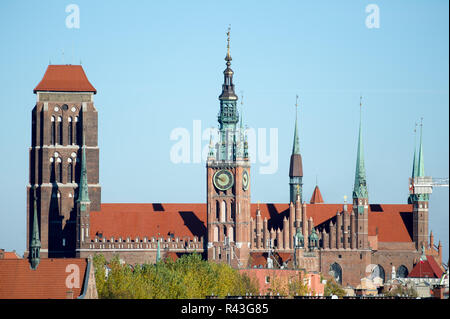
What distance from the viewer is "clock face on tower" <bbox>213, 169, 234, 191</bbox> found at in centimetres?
18838

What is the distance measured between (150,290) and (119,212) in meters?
75.1

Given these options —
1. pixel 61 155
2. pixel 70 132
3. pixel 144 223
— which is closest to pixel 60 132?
pixel 70 132

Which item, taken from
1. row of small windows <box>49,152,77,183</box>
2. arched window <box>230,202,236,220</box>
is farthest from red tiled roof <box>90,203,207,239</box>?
arched window <box>230,202,236,220</box>

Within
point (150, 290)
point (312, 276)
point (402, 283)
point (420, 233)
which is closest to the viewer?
point (150, 290)

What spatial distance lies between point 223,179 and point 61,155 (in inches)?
803

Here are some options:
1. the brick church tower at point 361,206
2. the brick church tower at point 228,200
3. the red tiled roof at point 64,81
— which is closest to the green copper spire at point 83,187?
the red tiled roof at point 64,81

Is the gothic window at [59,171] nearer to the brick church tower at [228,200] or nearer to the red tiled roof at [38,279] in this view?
the brick church tower at [228,200]

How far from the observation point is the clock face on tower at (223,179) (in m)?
188

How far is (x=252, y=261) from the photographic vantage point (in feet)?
620

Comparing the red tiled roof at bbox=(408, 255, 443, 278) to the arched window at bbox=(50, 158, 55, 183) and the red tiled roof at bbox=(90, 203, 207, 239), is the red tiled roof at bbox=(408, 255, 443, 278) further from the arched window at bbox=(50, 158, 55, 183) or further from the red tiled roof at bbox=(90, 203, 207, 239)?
the arched window at bbox=(50, 158, 55, 183)

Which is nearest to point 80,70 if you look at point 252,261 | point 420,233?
point 252,261

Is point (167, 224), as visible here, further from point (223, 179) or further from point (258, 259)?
point (258, 259)
